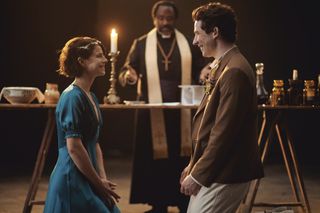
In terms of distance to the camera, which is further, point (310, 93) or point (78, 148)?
point (310, 93)

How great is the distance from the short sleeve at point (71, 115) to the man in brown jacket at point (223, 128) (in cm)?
56

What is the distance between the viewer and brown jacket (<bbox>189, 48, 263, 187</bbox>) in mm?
2059

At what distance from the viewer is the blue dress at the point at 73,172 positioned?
2469 mm

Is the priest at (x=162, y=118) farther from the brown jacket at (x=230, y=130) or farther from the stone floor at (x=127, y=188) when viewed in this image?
the brown jacket at (x=230, y=130)

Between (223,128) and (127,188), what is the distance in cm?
381

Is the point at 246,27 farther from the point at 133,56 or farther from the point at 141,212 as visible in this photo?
the point at 141,212

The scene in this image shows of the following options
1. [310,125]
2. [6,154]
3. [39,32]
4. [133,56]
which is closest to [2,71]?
[39,32]

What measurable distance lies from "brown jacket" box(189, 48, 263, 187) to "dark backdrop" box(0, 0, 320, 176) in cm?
553

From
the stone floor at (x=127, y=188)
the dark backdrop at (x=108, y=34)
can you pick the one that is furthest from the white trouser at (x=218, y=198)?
the dark backdrop at (x=108, y=34)

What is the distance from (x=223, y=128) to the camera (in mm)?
2059

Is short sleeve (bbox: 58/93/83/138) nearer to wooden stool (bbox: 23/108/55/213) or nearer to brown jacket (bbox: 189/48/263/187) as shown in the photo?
brown jacket (bbox: 189/48/263/187)

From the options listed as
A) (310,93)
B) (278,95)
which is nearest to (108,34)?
(278,95)

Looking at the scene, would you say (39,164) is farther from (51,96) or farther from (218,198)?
(218,198)

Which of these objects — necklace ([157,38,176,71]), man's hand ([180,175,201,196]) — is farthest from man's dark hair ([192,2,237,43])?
necklace ([157,38,176,71])
